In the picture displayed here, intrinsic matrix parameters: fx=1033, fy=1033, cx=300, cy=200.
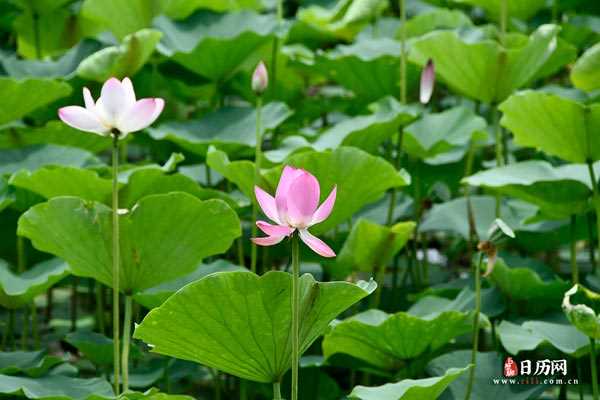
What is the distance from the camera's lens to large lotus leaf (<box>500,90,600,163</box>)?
5.21 ft

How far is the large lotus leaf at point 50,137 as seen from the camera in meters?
1.93

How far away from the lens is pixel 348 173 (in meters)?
1.57

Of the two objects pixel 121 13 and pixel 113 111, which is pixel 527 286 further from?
pixel 121 13

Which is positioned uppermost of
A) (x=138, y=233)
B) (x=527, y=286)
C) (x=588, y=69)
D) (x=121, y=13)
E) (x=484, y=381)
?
(x=121, y=13)

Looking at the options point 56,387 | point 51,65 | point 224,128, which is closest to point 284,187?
point 56,387

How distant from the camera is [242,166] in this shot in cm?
158

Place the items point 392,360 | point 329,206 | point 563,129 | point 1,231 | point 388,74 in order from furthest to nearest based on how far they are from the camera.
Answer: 1. point 388,74
2. point 1,231
3. point 563,129
4. point 392,360
5. point 329,206

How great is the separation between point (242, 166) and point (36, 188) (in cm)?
33

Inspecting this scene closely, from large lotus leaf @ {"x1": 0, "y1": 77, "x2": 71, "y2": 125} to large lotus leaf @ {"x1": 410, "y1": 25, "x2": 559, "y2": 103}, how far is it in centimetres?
66

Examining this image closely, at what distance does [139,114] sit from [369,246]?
1.88 feet

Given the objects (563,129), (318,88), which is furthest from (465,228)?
(318,88)

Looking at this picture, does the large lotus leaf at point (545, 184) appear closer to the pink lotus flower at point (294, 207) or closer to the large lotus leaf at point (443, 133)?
the large lotus leaf at point (443, 133)

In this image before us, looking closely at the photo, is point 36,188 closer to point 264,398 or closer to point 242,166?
point 242,166

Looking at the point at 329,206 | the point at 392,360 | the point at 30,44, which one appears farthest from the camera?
the point at 30,44
